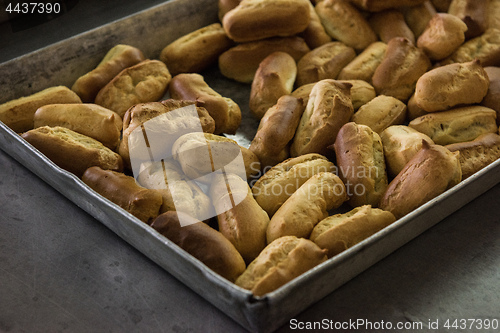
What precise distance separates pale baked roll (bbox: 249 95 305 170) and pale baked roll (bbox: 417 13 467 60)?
0.53 meters

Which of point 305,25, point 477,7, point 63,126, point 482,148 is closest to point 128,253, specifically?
point 63,126

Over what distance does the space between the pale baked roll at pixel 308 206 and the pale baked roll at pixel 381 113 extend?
294mm

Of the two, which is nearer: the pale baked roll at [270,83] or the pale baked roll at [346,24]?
the pale baked roll at [270,83]

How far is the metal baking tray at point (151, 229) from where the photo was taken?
871 mm

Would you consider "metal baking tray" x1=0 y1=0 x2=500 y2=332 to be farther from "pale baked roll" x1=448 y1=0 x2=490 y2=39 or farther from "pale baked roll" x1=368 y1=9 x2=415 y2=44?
"pale baked roll" x1=448 y1=0 x2=490 y2=39

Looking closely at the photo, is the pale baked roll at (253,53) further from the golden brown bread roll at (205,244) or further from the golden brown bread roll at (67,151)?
the golden brown bread roll at (205,244)

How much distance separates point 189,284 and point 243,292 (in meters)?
0.20

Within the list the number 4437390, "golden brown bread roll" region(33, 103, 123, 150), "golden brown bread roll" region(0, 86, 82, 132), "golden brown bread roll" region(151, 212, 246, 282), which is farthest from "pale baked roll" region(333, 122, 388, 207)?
the number 4437390

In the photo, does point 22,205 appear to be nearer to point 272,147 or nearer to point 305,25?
point 272,147

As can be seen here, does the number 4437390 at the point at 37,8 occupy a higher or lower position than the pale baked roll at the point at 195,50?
higher

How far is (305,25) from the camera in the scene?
1.74m

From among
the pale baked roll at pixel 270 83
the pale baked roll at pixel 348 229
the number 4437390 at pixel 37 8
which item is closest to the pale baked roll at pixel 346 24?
the pale baked roll at pixel 270 83

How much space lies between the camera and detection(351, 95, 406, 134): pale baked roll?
4.64ft

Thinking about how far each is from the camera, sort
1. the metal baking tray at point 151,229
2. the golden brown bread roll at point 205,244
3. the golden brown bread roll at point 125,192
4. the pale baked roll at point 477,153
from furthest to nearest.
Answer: the pale baked roll at point 477,153 < the golden brown bread roll at point 125,192 < the golden brown bread roll at point 205,244 < the metal baking tray at point 151,229
